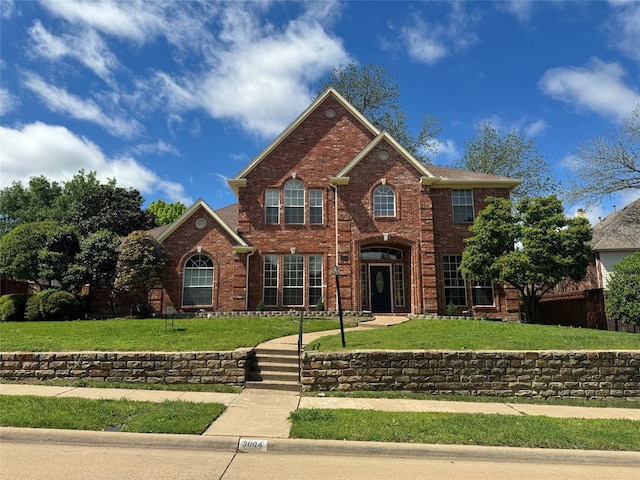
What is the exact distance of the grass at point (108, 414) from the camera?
673 centimetres

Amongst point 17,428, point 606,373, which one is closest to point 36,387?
point 17,428

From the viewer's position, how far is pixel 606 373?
33.4 feet

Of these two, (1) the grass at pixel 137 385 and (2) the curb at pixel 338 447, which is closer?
(2) the curb at pixel 338 447

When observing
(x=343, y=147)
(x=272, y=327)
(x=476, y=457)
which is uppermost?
(x=343, y=147)

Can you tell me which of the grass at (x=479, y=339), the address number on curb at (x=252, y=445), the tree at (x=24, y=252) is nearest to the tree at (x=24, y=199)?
the tree at (x=24, y=252)

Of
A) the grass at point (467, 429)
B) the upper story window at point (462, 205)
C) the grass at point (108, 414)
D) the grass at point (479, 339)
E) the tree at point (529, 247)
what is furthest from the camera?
the upper story window at point (462, 205)

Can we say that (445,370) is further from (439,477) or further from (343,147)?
(343,147)

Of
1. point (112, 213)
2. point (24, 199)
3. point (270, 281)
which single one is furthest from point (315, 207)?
point (24, 199)

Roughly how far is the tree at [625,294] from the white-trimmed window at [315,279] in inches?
455

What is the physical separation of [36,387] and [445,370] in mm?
8949

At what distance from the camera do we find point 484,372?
1016 cm

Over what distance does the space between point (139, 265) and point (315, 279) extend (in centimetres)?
774

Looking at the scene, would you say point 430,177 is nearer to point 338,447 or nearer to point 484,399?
point 484,399

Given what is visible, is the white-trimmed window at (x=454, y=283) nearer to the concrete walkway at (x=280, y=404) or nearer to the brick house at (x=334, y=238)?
the brick house at (x=334, y=238)
